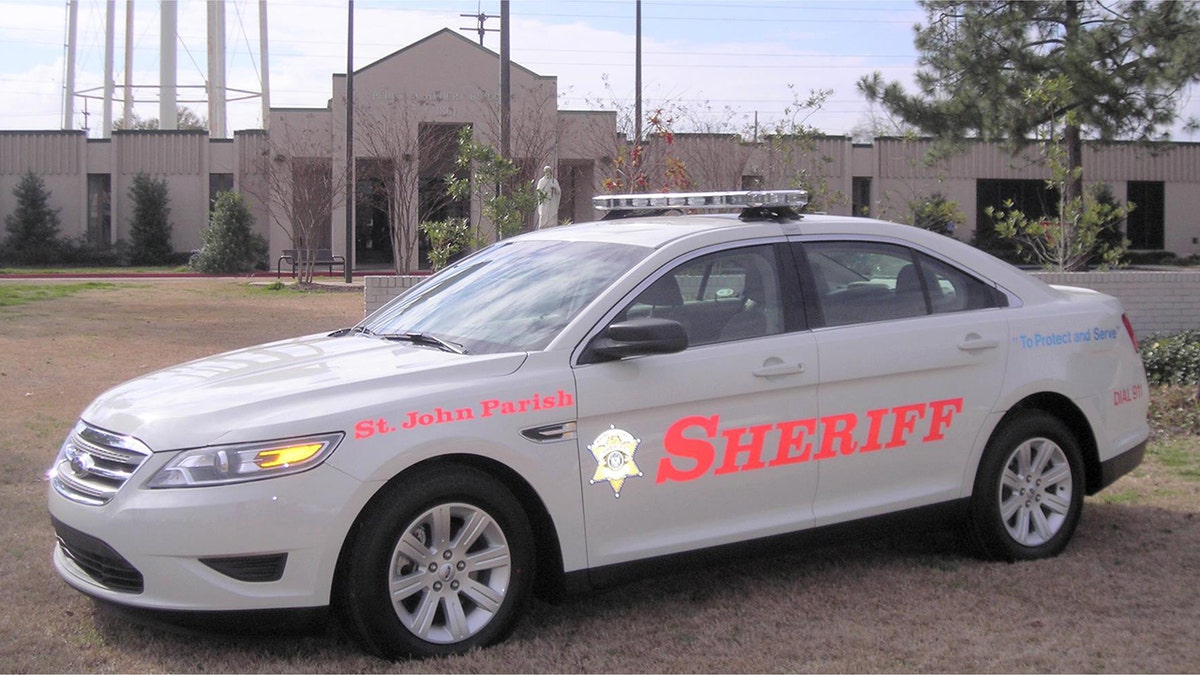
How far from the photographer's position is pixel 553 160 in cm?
2853

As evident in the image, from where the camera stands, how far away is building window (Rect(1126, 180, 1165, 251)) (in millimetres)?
46438

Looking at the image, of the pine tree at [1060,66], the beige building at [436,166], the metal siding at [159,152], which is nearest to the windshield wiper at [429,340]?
the beige building at [436,166]

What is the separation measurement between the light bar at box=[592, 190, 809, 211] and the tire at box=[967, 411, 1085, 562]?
145 centimetres

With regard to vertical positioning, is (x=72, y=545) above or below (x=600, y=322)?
below

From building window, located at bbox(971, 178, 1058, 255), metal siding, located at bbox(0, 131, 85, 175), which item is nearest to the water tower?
metal siding, located at bbox(0, 131, 85, 175)

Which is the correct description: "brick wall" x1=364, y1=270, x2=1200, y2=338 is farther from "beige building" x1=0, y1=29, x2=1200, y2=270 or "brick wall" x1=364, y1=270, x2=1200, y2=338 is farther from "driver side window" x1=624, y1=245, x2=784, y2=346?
"driver side window" x1=624, y1=245, x2=784, y2=346

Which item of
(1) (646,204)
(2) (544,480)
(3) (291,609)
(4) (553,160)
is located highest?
(4) (553,160)

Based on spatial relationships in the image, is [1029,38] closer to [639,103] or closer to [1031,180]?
[639,103]

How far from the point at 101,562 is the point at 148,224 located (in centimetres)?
4095

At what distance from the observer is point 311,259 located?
28297 mm

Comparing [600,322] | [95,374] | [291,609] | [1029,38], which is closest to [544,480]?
[600,322]

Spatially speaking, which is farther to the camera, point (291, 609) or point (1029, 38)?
point (1029, 38)

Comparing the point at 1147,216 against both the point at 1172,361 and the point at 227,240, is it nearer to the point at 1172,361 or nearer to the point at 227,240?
the point at 227,240

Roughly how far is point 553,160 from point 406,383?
24.6 m
